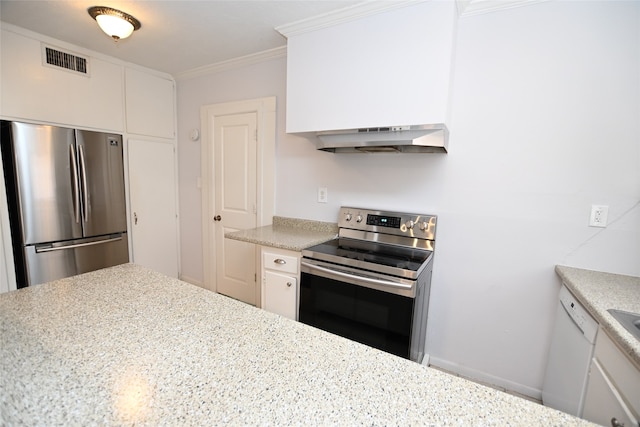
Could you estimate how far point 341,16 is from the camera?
186 centimetres

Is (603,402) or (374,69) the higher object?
(374,69)

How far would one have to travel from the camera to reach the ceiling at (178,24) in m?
1.89

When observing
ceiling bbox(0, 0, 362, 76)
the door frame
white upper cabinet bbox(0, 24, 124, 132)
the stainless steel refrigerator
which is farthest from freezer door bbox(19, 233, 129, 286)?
ceiling bbox(0, 0, 362, 76)

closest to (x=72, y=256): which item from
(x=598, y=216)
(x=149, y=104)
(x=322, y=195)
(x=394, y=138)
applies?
(x=149, y=104)

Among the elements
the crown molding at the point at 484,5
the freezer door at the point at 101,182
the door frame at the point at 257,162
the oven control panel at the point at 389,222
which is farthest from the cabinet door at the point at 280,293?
the crown molding at the point at 484,5

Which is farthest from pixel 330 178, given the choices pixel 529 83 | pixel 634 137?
pixel 634 137

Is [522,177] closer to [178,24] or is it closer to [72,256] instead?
[178,24]

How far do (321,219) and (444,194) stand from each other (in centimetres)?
100

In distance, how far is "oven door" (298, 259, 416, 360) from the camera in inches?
64.0

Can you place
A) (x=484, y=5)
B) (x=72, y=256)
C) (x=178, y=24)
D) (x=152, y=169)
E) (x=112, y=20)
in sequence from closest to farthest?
(x=484, y=5), (x=112, y=20), (x=178, y=24), (x=72, y=256), (x=152, y=169)

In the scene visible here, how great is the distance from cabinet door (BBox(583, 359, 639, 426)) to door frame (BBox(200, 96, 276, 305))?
6.93 feet

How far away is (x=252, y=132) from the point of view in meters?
2.85

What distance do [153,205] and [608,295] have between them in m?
3.71

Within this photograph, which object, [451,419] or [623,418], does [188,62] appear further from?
[623,418]
